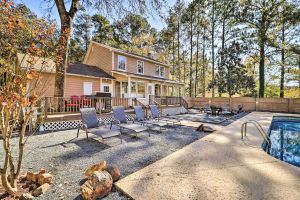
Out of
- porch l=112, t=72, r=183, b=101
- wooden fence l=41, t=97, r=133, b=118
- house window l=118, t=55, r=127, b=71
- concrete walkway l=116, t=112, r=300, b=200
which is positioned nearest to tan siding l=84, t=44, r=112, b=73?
house window l=118, t=55, r=127, b=71

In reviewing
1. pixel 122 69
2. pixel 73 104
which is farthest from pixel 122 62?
pixel 73 104

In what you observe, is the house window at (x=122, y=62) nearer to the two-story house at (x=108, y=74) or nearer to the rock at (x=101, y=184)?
the two-story house at (x=108, y=74)

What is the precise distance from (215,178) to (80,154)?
3648 millimetres

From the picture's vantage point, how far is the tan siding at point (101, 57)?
1696cm

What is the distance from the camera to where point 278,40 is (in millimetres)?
20703

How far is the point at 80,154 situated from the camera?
16.0ft

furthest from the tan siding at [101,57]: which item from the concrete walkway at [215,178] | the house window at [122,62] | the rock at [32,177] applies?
the rock at [32,177]

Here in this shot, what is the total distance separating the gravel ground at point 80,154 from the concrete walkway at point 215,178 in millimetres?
401

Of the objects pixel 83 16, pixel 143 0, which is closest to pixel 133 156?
pixel 143 0

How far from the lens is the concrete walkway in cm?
284

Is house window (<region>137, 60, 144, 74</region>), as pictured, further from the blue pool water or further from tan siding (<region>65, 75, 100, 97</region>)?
the blue pool water

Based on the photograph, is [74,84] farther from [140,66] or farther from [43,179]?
[43,179]

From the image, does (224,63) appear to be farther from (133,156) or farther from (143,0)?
(133,156)

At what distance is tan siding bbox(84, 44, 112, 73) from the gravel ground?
36.3 feet
